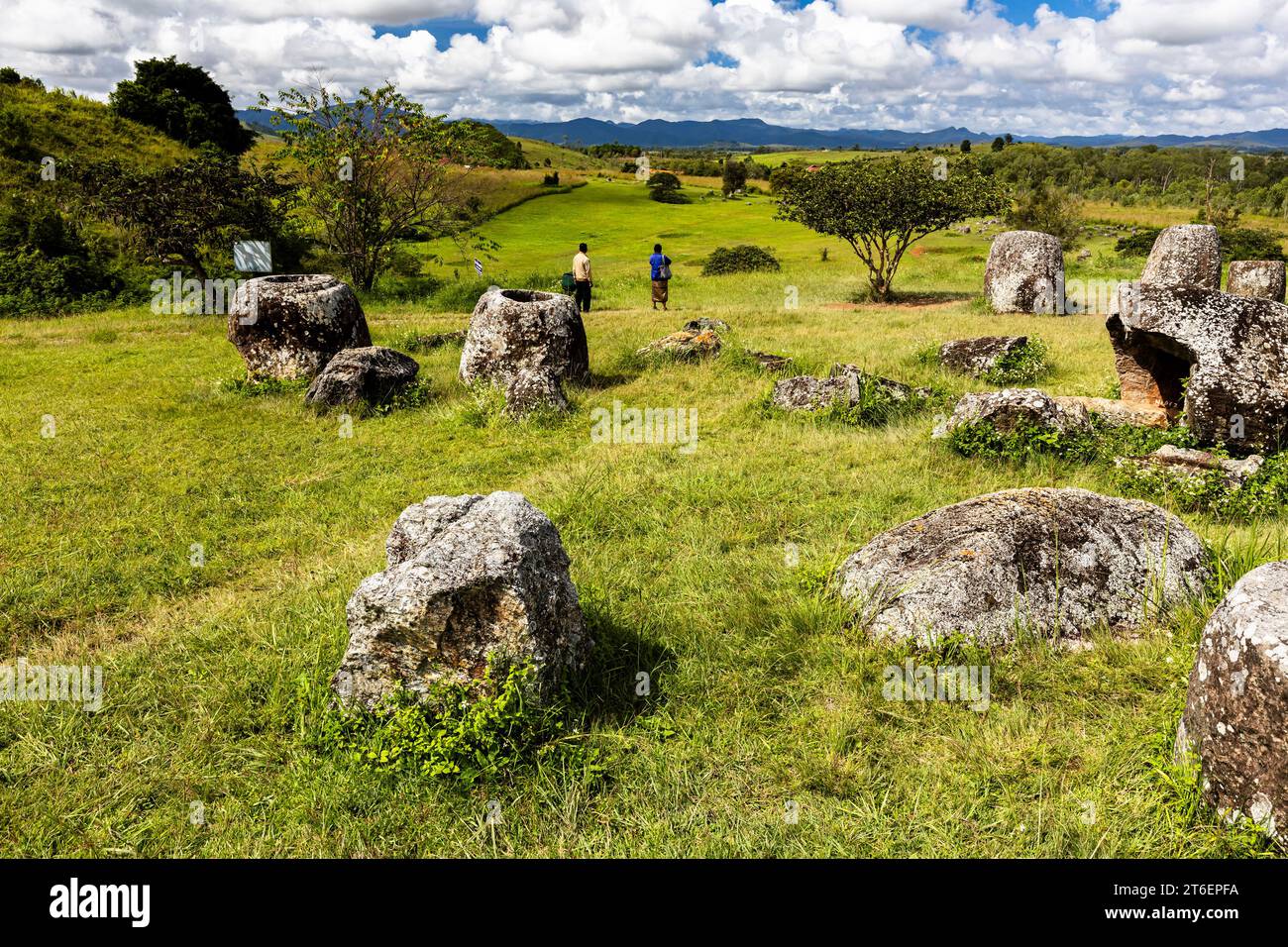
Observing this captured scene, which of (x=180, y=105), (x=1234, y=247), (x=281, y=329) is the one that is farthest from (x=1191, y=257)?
(x=180, y=105)

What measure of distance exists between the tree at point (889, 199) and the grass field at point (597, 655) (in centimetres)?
1476

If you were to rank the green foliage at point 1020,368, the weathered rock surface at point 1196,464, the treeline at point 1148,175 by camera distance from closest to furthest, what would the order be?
the weathered rock surface at point 1196,464, the green foliage at point 1020,368, the treeline at point 1148,175

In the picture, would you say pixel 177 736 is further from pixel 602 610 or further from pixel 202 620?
pixel 602 610

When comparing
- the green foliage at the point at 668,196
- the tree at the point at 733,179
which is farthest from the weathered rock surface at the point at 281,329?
the tree at the point at 733,179

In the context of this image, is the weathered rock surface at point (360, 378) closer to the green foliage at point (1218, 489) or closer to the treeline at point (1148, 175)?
the green foliage at point (1218, 489)

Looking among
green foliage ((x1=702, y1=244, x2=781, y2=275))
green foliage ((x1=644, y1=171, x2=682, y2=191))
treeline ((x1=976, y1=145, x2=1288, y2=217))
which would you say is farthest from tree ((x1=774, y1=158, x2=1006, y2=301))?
treeline ((x1=976, y1=145, x2=1288, y2=217))

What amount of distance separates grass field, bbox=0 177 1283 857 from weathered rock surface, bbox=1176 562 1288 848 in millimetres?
219

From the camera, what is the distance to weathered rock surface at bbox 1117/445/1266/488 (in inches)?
361

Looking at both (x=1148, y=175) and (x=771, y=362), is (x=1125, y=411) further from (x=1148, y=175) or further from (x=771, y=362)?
(x=1148, y=175)

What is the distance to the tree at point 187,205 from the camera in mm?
26094

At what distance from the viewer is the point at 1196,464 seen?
31.3 feet

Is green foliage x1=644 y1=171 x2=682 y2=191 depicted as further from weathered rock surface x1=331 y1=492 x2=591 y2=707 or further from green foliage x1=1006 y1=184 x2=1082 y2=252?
weathered rock surface x1=331 y1=492 x2=591 y2=707

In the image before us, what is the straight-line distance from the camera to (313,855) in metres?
4.40
